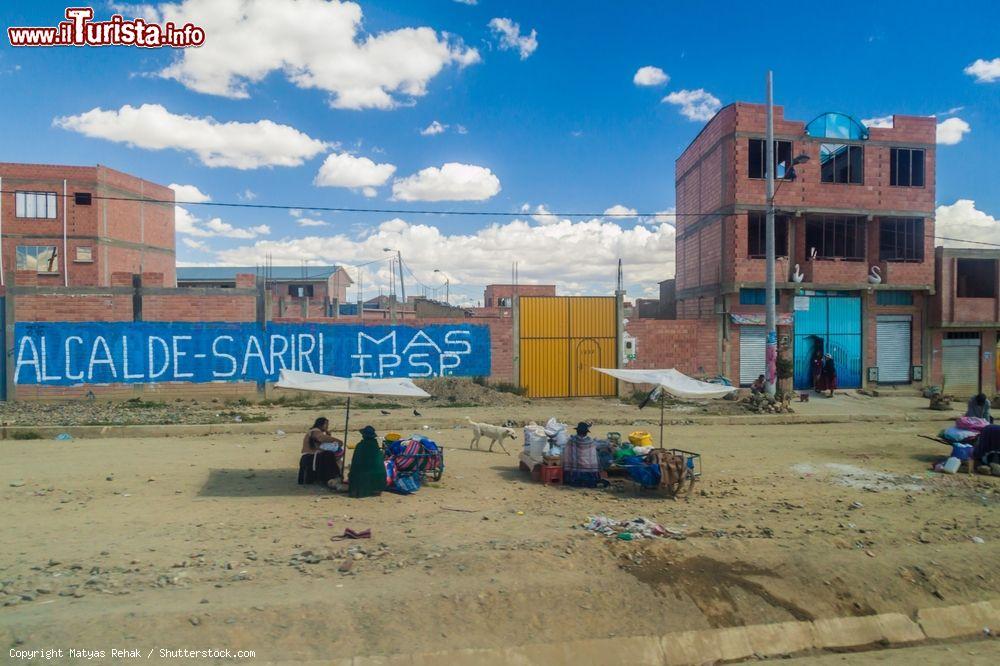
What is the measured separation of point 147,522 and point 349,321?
13.0 m

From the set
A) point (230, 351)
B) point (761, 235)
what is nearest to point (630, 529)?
point (230, 351)

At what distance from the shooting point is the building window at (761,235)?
77.4 feet

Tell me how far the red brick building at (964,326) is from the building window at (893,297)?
915mm

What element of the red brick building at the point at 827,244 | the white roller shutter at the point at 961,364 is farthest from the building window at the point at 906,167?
the white roller shutter at the point at 961,364

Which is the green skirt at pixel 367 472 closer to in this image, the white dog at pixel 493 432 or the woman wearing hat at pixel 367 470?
the woman wearing hat at pixel 367 470

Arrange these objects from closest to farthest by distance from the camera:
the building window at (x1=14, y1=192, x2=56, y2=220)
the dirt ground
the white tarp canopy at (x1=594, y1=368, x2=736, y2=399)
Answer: the dirt ground, the white tarp canopy at (x1=594, y1=368, x2=736, y2=399), the building window at (x1=14, y1=192, x2=56, y2=220)

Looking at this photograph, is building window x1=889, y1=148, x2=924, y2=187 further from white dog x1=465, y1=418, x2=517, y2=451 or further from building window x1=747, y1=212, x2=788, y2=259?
white dog x1=465, y1=418, x2=517, y2=451

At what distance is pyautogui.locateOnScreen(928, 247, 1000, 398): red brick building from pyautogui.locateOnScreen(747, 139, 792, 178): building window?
23.0 feet

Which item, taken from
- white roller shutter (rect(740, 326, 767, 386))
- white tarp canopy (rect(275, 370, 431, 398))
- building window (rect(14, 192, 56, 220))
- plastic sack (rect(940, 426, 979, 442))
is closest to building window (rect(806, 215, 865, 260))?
white roller shutter (rect(740, 326, 767, 386))

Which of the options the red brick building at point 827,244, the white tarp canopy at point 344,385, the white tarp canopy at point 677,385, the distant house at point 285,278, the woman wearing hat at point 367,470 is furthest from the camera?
the distant house at point 285,278

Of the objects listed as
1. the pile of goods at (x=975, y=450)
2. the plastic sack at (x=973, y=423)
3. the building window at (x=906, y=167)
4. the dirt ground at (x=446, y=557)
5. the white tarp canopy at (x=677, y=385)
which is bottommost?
the dirt ground at (x=446, y=557)

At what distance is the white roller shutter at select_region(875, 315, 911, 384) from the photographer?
24.4 m

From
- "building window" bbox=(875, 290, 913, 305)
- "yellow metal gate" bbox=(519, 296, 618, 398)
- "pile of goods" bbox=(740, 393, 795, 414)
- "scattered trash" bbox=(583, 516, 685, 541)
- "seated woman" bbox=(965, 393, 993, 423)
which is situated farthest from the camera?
"building window" bbox=(875, 290, 913, 305)

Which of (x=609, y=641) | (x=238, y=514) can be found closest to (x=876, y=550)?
(x=609, y=641)
